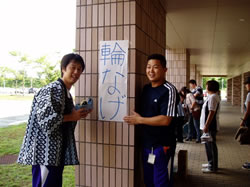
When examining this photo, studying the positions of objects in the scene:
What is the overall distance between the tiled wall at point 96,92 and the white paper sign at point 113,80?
6cm

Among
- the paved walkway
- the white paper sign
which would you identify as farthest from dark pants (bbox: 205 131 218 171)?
the white paper sign

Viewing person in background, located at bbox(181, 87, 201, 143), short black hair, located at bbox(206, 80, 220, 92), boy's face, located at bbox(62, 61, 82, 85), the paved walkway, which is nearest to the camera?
boy's face, located at bbox(62, 61, 82, 85)

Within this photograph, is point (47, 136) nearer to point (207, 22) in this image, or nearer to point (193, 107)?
point (207, 22)

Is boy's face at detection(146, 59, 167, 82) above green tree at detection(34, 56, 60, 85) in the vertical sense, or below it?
below

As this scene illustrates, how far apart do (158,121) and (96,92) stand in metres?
0.83

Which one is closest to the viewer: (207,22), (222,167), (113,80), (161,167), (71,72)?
(71,72)

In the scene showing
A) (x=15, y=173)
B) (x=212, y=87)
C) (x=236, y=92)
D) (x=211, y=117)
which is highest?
(x=236, y=92)

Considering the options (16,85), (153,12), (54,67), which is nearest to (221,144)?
(153,12)

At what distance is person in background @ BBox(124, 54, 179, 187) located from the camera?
2256mm

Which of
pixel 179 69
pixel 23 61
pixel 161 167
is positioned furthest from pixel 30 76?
pixel 161 167

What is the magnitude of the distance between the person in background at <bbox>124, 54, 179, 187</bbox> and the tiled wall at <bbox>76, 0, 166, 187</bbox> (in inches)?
9.1

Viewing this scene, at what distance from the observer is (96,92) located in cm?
275

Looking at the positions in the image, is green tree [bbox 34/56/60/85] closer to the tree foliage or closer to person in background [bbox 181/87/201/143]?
the tree foliage

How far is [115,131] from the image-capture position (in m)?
2.67
